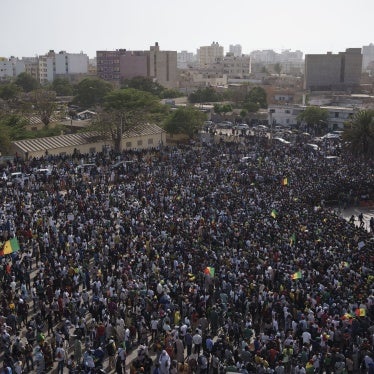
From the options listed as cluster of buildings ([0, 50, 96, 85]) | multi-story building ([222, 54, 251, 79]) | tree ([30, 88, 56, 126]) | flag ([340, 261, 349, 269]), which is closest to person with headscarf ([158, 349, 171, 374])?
flag ([340, 261, 349, 269])

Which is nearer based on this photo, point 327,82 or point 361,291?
point 361,291

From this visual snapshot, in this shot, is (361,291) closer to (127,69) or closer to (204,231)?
(204,231)

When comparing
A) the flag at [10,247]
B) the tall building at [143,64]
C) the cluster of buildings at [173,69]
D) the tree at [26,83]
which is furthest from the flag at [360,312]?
the tall building at [143,64]

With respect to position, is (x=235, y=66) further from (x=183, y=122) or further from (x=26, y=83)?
(x=183, y=122)

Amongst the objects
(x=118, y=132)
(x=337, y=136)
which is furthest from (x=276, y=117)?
(x=118, y=132)

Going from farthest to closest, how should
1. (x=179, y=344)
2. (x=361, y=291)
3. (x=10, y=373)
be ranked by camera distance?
(x=361, y=291), (x=179, y=344), (x=10, y=373)

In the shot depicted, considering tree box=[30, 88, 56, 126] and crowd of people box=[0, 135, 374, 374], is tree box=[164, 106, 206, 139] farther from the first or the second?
crowd of people box=[0, 135, 374, 374]

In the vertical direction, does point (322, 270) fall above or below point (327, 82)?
below
